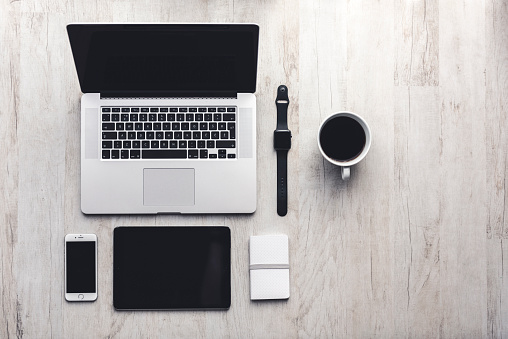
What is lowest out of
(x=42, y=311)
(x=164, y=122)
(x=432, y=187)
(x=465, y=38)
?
(x=42, y=311)

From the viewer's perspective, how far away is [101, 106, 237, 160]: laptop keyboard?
3.18ft

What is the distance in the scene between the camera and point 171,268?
987 millimetres

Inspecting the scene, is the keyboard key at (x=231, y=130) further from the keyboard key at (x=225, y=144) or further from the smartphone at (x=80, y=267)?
the smartphone at (x=80, y=267)

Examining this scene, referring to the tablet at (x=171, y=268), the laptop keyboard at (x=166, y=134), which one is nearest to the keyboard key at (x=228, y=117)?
the laptop keyboard at (x=166, y=134)

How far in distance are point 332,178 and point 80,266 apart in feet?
1.82

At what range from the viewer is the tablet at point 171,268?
3.23 ft

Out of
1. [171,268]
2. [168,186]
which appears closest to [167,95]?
[168,186]

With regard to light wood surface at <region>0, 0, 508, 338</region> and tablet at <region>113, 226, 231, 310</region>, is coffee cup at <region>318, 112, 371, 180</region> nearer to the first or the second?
light wood surface at <region>0, 0, 508, 338</region>

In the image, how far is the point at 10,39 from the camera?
3.30ft

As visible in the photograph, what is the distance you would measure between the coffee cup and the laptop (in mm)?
148

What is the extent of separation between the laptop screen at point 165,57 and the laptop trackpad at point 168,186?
0.17 metres

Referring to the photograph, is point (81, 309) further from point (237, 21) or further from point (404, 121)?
point (404, 121)

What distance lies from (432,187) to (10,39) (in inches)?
37.2

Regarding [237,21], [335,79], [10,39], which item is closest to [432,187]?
[335,79]
